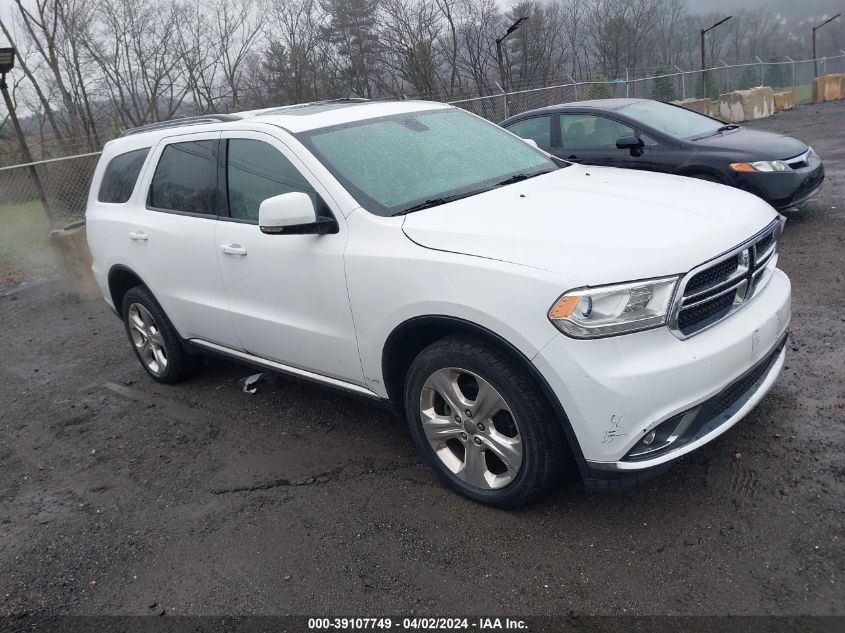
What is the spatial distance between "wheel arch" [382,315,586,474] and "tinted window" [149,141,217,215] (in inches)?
66.8

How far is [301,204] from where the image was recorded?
3.40 m

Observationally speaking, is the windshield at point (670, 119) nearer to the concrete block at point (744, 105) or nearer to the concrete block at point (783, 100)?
the concrete block at point (744, 105)

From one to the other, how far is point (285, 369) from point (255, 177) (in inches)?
44.2

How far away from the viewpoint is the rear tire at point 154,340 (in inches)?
203

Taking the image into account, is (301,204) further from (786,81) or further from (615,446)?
(786,81)

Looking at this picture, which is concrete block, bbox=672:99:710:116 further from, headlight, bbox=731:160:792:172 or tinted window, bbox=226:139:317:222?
tinted window, bbox=226:139:317:222

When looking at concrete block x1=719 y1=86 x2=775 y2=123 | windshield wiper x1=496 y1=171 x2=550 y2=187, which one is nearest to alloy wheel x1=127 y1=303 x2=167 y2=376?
windshield wiper x1=496 y1=171 x2=550 y2=187

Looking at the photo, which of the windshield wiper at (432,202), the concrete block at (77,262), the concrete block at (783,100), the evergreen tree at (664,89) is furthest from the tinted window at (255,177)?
the concrete block at (783,100)

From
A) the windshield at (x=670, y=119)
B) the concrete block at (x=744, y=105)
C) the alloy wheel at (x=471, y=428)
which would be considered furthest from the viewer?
the concrete block at (x=744, y=105)

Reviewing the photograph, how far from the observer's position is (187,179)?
15.2 feet

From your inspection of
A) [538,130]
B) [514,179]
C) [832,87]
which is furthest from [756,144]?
[832,87]

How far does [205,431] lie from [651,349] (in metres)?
3.07

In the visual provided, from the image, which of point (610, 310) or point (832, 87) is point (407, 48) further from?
point (610, 310)

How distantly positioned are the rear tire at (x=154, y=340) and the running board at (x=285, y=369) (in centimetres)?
28
